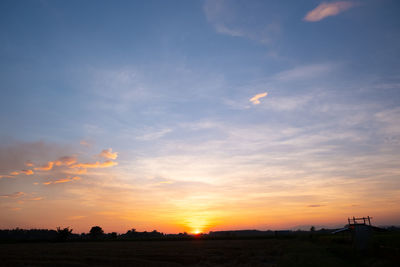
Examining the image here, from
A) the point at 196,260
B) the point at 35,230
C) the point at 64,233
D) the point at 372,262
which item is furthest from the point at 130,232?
the point at 372,262

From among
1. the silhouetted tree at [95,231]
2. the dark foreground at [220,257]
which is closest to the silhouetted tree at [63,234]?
the silhouetted tree at [95,231]

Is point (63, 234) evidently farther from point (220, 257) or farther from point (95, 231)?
point (220, 257)

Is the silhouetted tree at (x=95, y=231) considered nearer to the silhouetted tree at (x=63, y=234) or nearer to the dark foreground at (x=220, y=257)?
the silhouetted tree at (x=63, y=234)

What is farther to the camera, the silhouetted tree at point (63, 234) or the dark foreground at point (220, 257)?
the silhouetted tree at point (63, 234)

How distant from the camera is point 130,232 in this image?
197 m

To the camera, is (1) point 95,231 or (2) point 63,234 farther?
(1) point 95,231

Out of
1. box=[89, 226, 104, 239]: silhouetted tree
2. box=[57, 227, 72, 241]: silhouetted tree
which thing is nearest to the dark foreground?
box=[57, 227, 72, 241]: silhouetted tree

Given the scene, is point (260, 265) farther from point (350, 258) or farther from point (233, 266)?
point (350, 258)

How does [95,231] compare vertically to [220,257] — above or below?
below

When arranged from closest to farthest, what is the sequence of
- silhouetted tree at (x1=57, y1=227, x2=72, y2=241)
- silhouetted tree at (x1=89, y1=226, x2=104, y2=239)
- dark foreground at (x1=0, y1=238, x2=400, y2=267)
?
dark foreground at (x1=0, y1=238, x2=400, y2=267)
silhouetted tree at (x1=57, y1=227, x2=72, y2=241)
silhouetted tree at (x1=89, y1=226, x2=104, y2=239)

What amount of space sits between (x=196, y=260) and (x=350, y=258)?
51.4ft

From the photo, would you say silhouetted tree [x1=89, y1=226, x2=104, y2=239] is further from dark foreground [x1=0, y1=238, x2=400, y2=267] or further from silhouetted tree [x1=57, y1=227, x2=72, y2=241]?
dark foreground [x1=0, y1=238, x2=400, y2=267]

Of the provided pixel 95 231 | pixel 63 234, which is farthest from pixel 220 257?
pixel 95 231

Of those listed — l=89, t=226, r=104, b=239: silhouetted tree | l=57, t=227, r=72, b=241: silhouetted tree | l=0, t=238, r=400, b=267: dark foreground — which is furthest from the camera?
l=89, t=226, r=104, b=239: silhouetted tree
